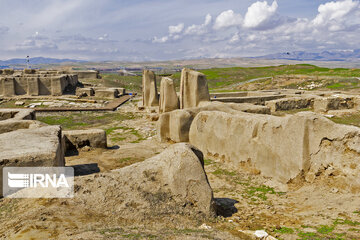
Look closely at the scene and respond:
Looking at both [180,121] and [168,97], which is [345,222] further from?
[168,97]

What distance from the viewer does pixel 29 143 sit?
7133mm

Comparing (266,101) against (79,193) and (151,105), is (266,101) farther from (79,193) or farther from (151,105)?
(79,193)

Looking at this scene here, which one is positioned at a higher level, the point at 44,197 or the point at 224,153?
the point at 44,197

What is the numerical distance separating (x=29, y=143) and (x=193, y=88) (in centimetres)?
1062

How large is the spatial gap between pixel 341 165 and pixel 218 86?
119 ft

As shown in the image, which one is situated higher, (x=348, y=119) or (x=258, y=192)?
(x=348, y=119)

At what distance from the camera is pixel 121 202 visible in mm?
5219

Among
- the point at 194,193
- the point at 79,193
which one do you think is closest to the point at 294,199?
the point at 194,193

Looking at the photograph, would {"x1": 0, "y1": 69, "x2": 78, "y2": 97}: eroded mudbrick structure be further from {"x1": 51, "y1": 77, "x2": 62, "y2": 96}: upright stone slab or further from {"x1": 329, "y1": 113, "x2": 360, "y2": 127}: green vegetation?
{"x1": 329, "y1": 113, "x2": 360, "y2": 127}: green vegetation

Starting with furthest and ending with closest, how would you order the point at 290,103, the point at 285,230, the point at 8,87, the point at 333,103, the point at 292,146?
the point at 8,87
the point at 290,103
the point at 333,103
the point at 292,146
the point at 285,230

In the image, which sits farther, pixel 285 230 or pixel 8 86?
pixel 8 86

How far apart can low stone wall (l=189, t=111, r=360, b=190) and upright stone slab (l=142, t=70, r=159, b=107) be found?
13154 millimetres

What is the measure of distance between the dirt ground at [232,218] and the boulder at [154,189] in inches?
5.8

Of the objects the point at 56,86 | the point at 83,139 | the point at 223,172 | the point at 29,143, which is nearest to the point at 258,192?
the point at 223,172
